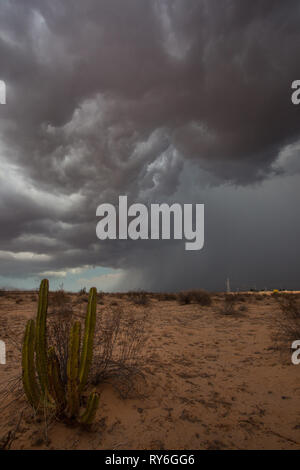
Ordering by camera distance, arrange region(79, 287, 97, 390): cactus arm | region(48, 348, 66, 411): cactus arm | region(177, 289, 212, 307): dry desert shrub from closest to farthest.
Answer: region(48, 348, 66, 411): cactus arm, region(79, 287, 97, 390): cactus arm, region(177, 289, 212, 307): dry desert shrub

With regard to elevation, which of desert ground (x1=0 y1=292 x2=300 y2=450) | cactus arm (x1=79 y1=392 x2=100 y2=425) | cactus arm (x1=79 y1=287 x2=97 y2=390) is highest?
cactus arm (x1=79 y1=287 x2=97 y2=390)

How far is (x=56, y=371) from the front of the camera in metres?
2.97

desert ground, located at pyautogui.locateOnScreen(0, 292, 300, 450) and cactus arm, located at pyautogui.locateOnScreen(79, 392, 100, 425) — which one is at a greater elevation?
cactus arm, located at pyautogui.locateOnScreen(79, 392, 100, 425)

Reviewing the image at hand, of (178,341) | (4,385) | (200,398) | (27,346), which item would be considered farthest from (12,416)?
(178,341)

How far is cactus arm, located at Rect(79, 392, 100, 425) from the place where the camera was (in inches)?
108

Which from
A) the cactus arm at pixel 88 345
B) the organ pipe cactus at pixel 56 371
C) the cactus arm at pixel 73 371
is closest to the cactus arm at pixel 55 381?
the organ pipe cactus at pixel 56 371

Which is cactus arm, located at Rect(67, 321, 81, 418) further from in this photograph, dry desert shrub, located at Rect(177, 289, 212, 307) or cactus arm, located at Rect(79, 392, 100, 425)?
dry desert shrub, located at Rect(177, 289, 212, 307)

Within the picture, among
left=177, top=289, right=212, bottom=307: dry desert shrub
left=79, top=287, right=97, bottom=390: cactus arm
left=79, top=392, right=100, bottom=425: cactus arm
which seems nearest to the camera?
left=79, top=392, right=100, bottom=425: cactus arm

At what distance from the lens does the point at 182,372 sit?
521 centimetres

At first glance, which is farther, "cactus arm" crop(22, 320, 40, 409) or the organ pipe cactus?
"cactus arm" crop(22, 320, 40, 409)

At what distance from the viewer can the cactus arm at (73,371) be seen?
282 cm

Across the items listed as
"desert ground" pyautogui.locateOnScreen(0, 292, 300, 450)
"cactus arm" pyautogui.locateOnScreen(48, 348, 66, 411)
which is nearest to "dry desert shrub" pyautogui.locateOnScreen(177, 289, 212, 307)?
"desert ground" pyautogui.locateOnScreen(0, 292, 300, 450)

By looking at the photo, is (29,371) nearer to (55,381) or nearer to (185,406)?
(55,381)
